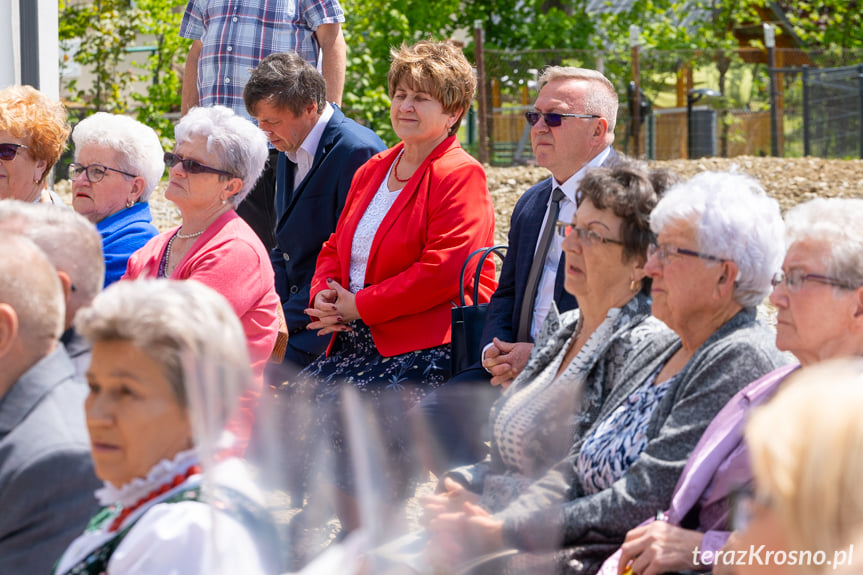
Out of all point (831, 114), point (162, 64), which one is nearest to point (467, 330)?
point (162, 64)

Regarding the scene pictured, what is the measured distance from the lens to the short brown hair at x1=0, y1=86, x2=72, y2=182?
4.32 meters

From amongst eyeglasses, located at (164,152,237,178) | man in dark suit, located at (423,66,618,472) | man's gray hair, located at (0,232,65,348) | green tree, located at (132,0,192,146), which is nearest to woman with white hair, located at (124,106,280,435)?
eyeglasses, located at (164,152,237,178)

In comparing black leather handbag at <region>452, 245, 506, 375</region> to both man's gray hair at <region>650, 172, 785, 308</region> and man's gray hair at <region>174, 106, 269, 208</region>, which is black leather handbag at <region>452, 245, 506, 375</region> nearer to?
man's gray hair at <region>174, 106, 269, 208</region>

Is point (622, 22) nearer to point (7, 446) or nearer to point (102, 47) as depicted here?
point (102, 47)

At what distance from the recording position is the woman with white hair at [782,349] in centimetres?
226

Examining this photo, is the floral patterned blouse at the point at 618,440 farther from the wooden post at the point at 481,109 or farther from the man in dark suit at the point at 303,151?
the wooden post at the point at 481,109

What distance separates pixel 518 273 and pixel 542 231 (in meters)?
0.17

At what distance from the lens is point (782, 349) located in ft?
8.15

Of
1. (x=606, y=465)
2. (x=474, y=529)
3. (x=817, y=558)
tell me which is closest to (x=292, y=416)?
(x=474, y=529)

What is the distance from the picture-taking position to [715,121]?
17.0 m

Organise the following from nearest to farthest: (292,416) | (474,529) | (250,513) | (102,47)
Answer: (250,513)
(474,529)
(292,416)
(102,47)

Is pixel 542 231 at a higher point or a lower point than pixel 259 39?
lower

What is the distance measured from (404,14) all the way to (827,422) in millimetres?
16537

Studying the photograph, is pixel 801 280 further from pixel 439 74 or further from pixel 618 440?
pixel 439 74
